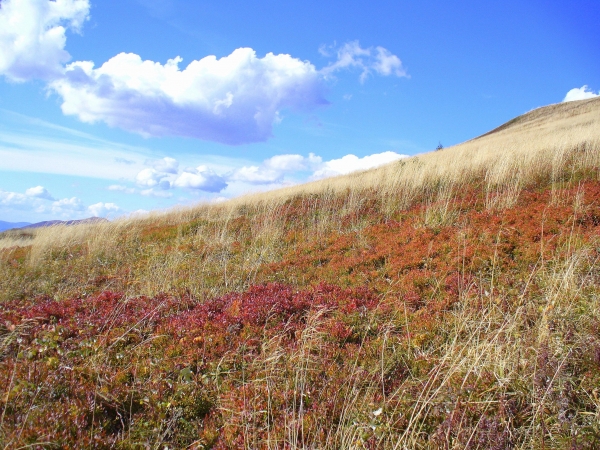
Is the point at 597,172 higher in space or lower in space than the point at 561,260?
higher

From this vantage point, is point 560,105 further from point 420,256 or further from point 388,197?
point 420,256

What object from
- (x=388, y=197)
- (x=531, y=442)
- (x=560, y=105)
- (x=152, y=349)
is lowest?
(x=531, y=442)

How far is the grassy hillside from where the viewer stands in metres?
2.98

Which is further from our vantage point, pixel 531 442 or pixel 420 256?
pixel 420 256

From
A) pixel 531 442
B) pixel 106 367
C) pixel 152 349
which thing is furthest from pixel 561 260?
pixel 106 367

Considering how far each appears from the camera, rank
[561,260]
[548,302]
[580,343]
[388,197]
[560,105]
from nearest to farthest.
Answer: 1. [580,343]
2. [548,302]
3. [561,260]
4. [388,197]
5. [560,105]

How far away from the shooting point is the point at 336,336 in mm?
4637

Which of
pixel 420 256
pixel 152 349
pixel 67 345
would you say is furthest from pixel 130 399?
pixel 420 256

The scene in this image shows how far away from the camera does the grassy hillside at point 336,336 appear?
117 inches

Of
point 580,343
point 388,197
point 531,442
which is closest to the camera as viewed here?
point 531,442

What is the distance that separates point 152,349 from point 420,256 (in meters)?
4.79

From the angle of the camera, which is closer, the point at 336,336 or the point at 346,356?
the point at 346,356

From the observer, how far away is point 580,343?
140 inches

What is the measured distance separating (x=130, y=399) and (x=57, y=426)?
701mm
